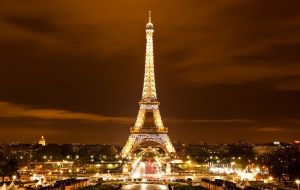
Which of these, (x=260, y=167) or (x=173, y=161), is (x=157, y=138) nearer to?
(x=173, y=161)

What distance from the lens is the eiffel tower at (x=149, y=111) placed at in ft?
380

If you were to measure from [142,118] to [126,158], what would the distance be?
8827mm

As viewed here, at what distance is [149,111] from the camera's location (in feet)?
392

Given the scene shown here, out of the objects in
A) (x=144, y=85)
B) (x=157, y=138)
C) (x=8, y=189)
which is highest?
(x=144, y=85)

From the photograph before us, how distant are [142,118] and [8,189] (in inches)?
2981

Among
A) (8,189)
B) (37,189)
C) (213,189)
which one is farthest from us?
(213,189)

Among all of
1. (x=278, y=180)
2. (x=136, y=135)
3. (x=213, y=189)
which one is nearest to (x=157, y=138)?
(x=136, y=135)

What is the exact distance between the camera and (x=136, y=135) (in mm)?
121688

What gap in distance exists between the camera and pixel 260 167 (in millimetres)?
102438

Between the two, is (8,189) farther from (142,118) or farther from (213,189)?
(142,118)

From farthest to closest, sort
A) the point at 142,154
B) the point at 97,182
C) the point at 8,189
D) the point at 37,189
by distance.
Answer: the point at 142,154 → the point at 97,182 → the point at 37,189 → the point at 8,189

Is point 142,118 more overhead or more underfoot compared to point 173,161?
more overhead

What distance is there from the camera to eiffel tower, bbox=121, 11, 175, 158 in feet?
380

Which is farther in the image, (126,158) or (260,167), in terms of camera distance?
(126,158)
